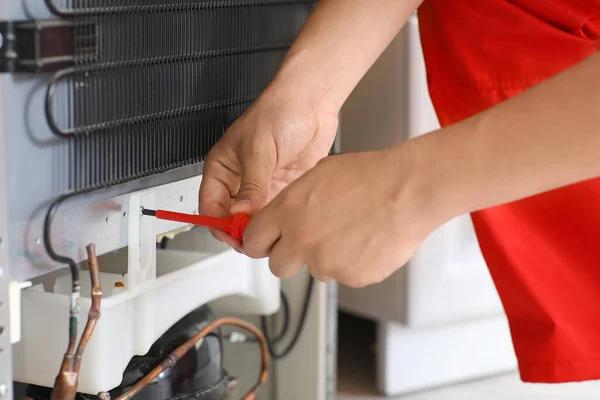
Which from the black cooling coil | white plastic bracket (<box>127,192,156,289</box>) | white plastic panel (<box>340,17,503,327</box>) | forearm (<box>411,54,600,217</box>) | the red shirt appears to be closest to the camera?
forearm (<box>411,54,600,217</box>)

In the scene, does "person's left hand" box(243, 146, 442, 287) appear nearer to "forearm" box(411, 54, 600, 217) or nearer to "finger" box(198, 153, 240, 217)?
"forearm" box(411, 54, 600, 217)

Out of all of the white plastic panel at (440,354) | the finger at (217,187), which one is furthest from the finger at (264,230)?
the white plastic panel at (440,354)

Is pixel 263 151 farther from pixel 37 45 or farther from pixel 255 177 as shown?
pixel 37 45

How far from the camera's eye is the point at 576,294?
39.2 inches

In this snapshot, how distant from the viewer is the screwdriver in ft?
2.53

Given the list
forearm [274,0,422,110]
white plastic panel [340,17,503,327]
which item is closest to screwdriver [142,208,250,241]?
forearm [274,0,422,110]

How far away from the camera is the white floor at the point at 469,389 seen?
1.63 metres

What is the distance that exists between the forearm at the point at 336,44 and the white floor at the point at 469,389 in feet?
2.75

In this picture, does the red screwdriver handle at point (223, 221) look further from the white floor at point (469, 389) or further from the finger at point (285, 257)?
the white floor at point (469, 389)

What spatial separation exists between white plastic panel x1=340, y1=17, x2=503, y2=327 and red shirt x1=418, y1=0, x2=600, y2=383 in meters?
0.43

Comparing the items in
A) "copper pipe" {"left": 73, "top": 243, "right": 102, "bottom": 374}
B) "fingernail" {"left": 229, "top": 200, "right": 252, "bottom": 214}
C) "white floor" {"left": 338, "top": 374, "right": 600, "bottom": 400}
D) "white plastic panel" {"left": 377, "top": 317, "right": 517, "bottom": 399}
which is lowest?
"white floor" {"left": 338, "top": 374, "right": 600, "bottom": 400}

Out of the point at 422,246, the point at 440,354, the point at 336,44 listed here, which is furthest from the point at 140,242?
the point at 440,354

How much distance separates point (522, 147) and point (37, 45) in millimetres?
409

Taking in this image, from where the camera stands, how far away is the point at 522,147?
0.65 meters
